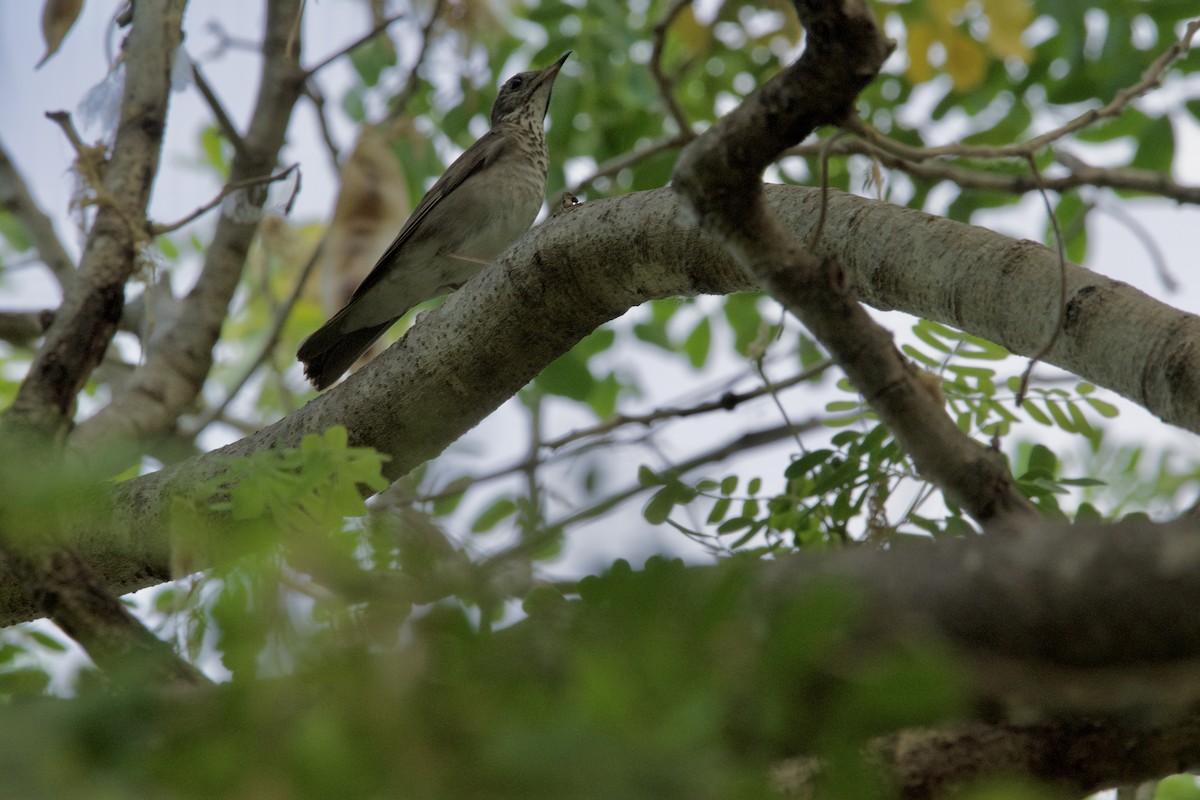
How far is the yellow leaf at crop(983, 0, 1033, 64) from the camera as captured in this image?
5906 millimetres

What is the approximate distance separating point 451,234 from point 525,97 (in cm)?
131

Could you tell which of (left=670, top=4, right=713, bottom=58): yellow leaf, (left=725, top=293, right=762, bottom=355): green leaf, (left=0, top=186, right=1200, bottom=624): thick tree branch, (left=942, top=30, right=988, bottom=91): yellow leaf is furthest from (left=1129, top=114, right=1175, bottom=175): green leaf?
(left=0, top=186, right=1200, bottom=624): thick tree branch

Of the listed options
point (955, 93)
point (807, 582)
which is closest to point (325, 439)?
point (807, 582)

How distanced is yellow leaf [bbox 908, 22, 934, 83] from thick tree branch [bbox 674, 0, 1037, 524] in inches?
170

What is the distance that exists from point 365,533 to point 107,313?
2.75 meters

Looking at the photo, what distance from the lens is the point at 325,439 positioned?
2.55 m

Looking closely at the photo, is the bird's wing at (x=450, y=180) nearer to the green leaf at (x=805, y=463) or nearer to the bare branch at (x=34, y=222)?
the bare branch at (x=34, y=222)

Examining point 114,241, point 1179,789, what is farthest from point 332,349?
point 1179,789

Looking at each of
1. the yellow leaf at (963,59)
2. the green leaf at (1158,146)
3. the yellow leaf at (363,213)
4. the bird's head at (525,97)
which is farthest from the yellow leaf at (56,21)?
the green leaf at (1158,146)

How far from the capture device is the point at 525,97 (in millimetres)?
7027

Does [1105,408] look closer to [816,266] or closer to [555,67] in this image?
[816,266]

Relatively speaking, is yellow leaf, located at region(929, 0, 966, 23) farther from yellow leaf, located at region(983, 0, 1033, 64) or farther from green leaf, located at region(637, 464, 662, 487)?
green leaf, located at region(637, 464, 662, 487)

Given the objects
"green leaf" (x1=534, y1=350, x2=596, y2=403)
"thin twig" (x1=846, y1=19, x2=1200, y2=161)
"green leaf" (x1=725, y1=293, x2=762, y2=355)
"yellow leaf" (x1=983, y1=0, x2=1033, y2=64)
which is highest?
"yellow leaf" (x1=983, y1=0, x2=1033, y2=64)

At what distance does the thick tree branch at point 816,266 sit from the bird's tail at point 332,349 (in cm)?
365
